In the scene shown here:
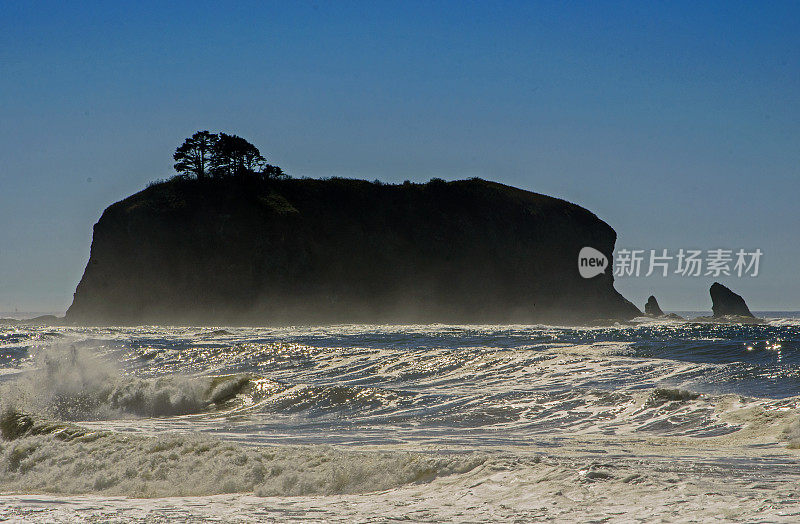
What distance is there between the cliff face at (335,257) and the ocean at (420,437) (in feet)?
130

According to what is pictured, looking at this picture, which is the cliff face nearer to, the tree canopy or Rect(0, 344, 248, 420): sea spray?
the tree canopy

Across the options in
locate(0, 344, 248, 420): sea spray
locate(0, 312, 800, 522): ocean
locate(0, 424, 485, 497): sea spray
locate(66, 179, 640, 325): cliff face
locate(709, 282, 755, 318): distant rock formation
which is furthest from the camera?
locate(709, 282, 755, 318): distant rock formation

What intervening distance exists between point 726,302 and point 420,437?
239ft

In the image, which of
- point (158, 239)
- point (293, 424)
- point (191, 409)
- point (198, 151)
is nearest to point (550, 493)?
point (293, 424)

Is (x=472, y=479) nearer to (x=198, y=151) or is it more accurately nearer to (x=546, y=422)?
(x=546, y=422)

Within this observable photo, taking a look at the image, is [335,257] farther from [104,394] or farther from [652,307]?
[104,394]

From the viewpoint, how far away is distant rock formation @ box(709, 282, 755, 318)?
244ft

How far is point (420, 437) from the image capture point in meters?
9.74

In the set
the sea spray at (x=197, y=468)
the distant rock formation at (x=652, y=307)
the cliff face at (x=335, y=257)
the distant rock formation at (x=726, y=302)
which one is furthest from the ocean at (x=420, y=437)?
the distant rock formation at (x=652, y=307)

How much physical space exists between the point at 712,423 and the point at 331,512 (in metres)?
6.66

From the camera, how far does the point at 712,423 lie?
33.9 feet

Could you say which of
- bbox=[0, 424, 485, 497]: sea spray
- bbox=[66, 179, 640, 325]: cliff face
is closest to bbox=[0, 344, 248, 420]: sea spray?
bbox=[0, 424, 485, 497]: sea spray

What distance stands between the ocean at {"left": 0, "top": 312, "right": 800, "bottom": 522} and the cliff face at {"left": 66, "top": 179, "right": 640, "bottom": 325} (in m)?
39.6

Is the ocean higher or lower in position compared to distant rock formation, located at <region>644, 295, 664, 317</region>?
lower
